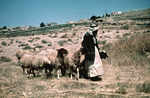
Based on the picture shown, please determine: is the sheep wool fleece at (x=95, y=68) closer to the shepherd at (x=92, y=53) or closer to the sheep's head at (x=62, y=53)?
the shepherd at (x=92, y=53)

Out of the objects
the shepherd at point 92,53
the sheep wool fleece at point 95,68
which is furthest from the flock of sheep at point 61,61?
the sheep wool fleece at point 95,68

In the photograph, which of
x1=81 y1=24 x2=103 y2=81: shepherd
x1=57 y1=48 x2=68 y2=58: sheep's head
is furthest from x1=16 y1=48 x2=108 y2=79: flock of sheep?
x1=81 y1=24 x2=103 y2=81: shepherd

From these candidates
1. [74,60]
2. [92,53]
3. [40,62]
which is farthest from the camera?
[40,62]

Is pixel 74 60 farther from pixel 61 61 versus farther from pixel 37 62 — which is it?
Result: pixel 37 62

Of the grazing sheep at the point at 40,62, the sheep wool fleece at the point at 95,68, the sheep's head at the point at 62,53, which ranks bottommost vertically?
the sheep wool fleece at the point at 95,68

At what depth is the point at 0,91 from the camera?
19.5ft

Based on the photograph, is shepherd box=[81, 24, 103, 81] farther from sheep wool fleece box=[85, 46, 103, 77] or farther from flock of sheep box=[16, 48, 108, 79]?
flock of sheep box=[16, 48, 108, 79]

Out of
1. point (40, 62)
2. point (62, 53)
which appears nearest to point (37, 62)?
point (40, 62)

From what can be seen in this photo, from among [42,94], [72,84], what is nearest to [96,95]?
[72,84]

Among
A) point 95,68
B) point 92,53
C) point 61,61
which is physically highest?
point 92,53

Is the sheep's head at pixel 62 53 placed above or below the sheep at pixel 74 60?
above

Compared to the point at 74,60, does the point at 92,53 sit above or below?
above

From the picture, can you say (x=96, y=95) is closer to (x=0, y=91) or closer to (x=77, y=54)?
(x=77, y=54)

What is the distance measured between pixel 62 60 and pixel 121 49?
5.78 m
